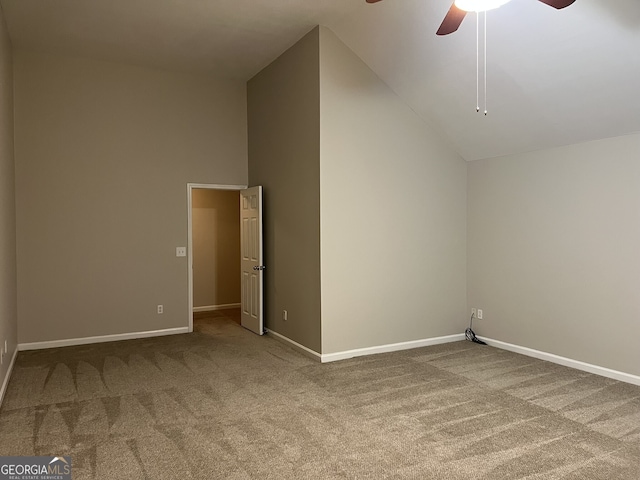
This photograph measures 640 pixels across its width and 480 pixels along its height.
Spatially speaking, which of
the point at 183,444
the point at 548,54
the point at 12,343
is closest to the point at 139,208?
the point at 12,343

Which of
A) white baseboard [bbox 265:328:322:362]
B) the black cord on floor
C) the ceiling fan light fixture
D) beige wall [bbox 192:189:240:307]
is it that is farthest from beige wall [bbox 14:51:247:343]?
the ceiling fan light fixture

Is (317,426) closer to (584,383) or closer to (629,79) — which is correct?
(584,383)

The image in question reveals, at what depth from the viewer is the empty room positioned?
322cm

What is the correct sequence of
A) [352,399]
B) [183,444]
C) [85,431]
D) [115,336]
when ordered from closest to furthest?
[183,444]
[85,431]
[352,399]
[115,336]

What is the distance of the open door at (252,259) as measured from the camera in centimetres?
608

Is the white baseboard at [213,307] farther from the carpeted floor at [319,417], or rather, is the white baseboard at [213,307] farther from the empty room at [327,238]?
the carpeted floor at [319,417]

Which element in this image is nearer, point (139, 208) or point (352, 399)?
point (352, 399)

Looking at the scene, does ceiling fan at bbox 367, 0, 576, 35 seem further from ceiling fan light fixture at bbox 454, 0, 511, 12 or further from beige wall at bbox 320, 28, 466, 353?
beige wall at bbox 320, 28, 466, 353

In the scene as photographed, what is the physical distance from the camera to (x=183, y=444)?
3031 millimetres

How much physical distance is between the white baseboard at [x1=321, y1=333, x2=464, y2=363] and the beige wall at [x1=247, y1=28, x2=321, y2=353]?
0.69 feet

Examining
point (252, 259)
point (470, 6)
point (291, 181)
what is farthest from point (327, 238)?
point (470, 6)

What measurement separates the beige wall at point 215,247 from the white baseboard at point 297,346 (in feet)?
7.70

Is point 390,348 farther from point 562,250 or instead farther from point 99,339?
point 99,339

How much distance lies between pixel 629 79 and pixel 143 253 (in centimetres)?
560
